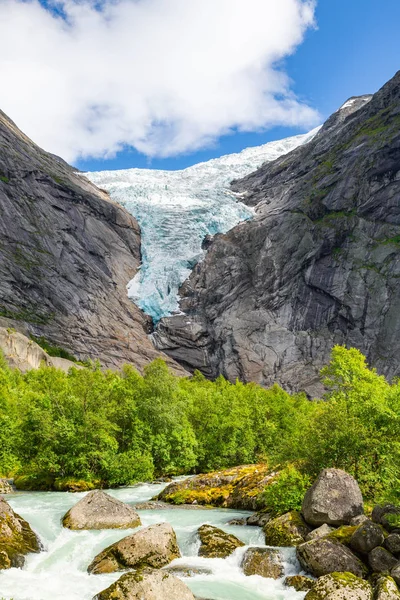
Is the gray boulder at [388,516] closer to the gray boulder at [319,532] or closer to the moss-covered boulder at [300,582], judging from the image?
the gray boulder at [319,532]

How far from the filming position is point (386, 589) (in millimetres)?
16078

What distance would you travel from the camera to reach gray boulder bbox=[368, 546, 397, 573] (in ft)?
59.1

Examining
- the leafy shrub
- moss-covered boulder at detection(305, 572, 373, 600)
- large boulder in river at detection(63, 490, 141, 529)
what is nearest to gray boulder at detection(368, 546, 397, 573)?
moss-covered boulder at detection(305, 572, 373, 600)

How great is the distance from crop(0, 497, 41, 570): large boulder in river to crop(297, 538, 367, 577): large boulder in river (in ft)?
36.8

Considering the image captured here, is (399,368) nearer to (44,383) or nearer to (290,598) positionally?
(44,383)

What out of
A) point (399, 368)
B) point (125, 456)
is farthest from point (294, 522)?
point (399, 368)

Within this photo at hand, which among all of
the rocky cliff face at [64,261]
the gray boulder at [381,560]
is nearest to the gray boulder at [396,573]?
the gray boulder at [381,560]

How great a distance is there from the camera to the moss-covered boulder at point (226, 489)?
30.9 meters

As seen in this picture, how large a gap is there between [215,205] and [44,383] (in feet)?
428

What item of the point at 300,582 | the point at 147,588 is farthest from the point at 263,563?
the point at 147,588

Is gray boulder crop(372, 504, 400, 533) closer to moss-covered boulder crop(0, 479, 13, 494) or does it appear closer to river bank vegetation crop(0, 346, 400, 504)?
river bank vegetation crop(0, 346, 400, 504)

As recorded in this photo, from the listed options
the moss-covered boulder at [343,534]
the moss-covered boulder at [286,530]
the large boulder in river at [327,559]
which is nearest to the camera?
the large boulder in river at [327,559]

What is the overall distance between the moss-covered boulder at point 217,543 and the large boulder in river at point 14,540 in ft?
23.4

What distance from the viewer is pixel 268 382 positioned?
120 m
